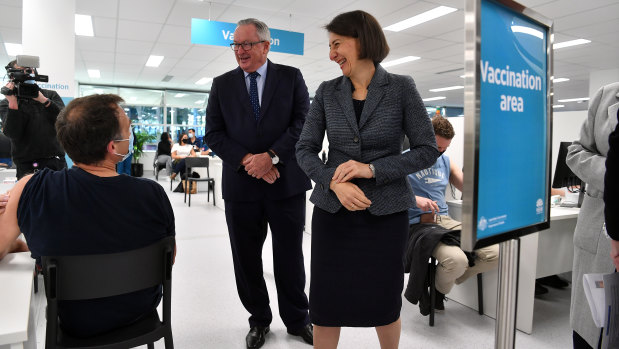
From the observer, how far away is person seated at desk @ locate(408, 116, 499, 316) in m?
2.32

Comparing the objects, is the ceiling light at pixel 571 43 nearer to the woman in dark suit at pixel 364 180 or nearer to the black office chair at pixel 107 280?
the woman in dark suit at pixel 364 180

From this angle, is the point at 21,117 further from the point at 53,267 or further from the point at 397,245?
the point at 397,245

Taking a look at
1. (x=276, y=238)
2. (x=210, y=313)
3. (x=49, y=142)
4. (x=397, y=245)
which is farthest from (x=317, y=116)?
(x=49, y=142)

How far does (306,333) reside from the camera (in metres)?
2.13

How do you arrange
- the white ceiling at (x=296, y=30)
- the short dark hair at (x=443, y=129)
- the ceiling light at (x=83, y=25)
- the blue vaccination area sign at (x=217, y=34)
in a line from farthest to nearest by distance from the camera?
the ceiling light at (x=83, y=25), the white ceiling at (x=296, y=30), the blue vaccination area sign at (x=217, y=34), the short dark hair at (x=443, y=129)

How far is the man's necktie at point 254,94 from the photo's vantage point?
6.65ft

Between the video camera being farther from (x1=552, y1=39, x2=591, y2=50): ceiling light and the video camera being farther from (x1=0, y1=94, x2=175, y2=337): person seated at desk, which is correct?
(x1=552, y1=39, x2=591, y2=50): ceiling light

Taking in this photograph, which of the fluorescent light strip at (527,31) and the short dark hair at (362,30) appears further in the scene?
the short dark hair at (362,30)

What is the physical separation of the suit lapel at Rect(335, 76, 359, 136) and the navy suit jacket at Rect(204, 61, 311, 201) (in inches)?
22.3

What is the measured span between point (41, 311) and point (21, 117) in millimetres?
1395

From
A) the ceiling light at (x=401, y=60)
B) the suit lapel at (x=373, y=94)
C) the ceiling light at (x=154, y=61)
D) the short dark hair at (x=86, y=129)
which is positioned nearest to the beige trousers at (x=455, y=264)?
the suit lapel at (x=373, y=94)

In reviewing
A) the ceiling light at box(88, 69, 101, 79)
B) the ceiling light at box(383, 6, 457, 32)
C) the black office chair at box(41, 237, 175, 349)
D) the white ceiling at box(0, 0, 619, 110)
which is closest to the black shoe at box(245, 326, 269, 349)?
the black office chair at box(41, 237, 175, 349)

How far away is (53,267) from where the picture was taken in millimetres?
1079

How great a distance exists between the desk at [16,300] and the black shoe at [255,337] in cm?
105
